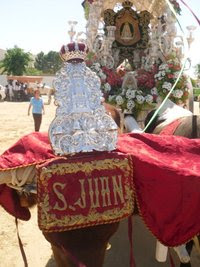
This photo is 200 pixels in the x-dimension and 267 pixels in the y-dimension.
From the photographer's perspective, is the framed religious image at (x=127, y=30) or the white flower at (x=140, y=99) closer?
the white flower at (x=140, y=99)

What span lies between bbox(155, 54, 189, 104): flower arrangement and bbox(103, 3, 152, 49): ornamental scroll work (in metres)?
1.65

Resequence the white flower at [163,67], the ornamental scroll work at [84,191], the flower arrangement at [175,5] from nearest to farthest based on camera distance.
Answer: the ornamental scroll work at [84,191] < the white flower at [163,67] < the flower arrangement at [175,5]

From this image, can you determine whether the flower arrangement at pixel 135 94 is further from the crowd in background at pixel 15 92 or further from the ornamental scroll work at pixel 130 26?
the crowd in background at pixel 15 92

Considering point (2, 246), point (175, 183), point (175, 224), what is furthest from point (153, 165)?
point (2, 246)

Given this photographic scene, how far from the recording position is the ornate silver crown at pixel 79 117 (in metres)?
2.15

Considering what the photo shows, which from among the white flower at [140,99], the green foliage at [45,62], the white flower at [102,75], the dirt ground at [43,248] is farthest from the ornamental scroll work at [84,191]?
the green foliage at [45,62]

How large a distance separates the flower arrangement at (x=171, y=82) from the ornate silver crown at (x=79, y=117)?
15.7 ft

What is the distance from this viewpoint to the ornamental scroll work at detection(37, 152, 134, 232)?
6.56 feet

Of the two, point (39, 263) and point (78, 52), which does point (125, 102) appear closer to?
point (39, 263)

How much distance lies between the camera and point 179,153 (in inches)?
99.1

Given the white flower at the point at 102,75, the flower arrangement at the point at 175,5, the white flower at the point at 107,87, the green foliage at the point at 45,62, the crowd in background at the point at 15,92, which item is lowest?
the crowd in background at the point at 15,92

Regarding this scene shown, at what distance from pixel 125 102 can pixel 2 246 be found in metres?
3.65

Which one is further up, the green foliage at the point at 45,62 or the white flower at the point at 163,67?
the green foliage at the point at 45,62

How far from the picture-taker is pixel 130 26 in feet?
28.5
